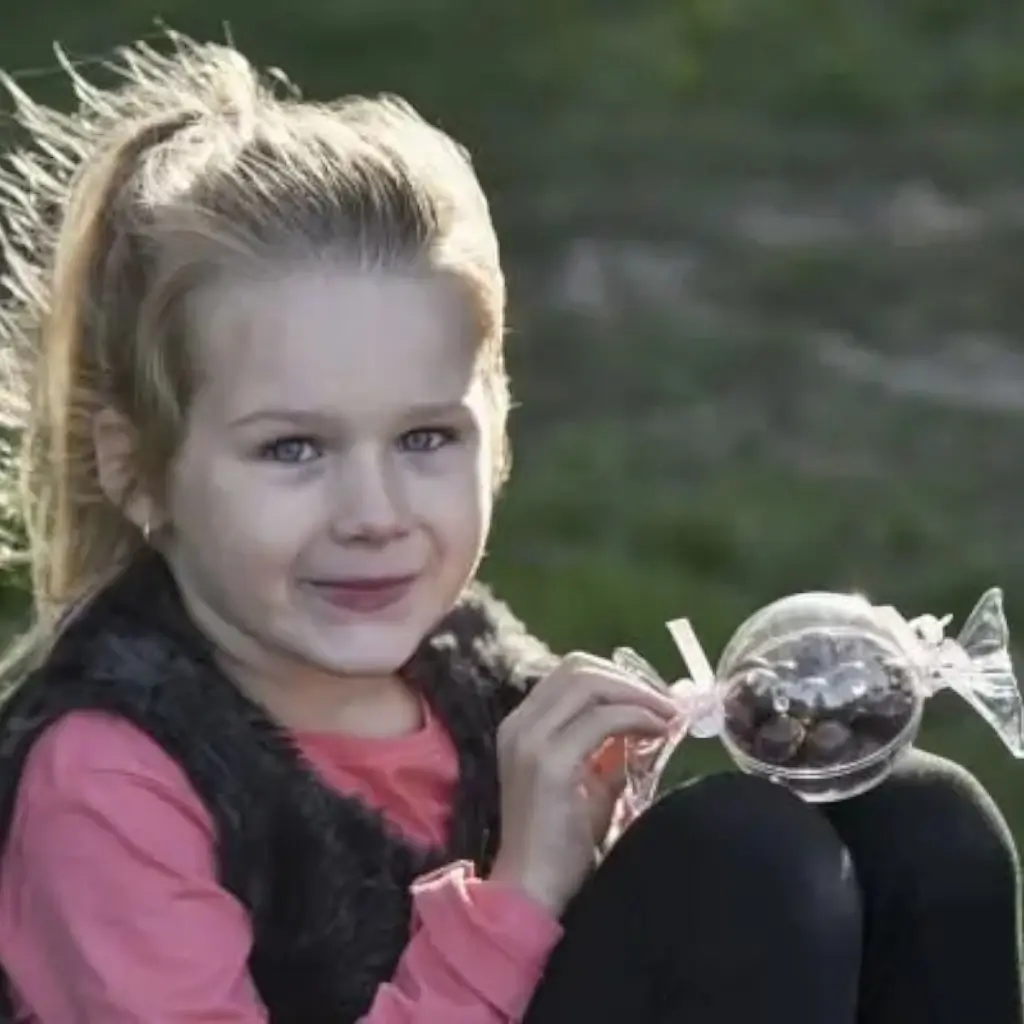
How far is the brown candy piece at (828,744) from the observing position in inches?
86.2

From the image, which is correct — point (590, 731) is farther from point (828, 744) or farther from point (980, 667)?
point (980, 667)

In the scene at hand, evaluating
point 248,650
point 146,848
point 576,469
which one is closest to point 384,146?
point 248,650

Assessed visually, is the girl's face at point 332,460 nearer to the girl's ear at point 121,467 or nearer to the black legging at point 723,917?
the girl's ear at point 121,467

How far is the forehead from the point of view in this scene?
2.12 metres

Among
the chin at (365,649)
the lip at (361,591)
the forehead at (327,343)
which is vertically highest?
the forehead at (327,343)

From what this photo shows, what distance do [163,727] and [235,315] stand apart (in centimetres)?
29

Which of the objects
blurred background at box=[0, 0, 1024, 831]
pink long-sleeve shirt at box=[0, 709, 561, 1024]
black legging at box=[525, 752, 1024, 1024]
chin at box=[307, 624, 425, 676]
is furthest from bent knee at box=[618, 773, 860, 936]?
blurred background at box=[0, 0, 1024, 831]

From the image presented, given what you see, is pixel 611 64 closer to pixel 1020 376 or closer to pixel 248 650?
pixel 1020 376

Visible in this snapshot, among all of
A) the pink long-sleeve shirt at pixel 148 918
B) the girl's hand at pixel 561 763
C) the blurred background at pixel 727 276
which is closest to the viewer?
the pink long-sleeve shirt at pixel 148 918

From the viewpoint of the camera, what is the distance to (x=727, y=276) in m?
5.05

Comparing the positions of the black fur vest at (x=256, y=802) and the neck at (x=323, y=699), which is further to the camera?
the neck at (x=323, y=699)

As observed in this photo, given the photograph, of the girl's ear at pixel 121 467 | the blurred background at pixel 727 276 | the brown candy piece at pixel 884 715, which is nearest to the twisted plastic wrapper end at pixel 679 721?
the brown candy piece at pixel 884 715

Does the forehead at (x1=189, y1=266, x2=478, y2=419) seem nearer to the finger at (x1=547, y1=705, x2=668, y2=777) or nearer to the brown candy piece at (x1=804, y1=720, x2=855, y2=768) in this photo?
the finger at (x1=547, y1=705, x2=668, y2=777)

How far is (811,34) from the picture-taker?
592cm
